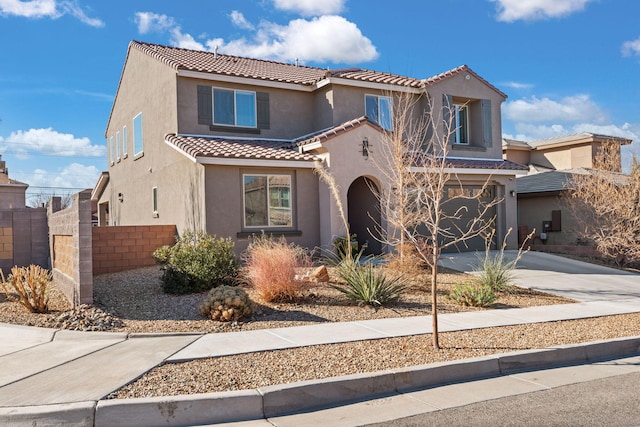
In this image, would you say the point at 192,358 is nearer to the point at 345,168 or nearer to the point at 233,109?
the point at 345,168

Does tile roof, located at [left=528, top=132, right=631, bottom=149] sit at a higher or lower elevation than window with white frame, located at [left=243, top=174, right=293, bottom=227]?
higher

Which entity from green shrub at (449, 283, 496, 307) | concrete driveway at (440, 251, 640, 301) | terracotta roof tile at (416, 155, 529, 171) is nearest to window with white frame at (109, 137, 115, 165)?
terracotta roof tile at (416, 155, 529, 171)

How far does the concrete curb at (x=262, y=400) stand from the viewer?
5.29 metres

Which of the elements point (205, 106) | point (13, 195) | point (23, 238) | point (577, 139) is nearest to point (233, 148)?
point (205, 106)

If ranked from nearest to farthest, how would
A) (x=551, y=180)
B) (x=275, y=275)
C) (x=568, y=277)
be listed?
(x=275, y=275)
(x=568, y=277)
(x=551, y=180)

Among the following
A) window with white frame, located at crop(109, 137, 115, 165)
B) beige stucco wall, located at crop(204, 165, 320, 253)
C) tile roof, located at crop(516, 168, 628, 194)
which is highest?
window with white frame, located at crop(109, 137, 115, 165)

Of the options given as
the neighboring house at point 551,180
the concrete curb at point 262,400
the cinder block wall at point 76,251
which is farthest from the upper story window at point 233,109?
the concrete curb at point 262,400

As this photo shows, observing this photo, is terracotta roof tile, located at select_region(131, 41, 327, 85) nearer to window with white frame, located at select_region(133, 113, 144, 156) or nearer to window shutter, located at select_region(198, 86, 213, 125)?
window shutter, located at select_region(198, 86, 213, 125)

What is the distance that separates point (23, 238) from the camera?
563 inches

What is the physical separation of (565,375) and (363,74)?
14.9 metres

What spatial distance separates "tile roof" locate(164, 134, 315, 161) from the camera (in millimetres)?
15352

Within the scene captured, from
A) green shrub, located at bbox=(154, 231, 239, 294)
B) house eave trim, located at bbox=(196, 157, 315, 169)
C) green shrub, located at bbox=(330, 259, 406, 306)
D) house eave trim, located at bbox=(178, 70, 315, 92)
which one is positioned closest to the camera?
green shrub, located at bbox=(330, 259, 406, 306)

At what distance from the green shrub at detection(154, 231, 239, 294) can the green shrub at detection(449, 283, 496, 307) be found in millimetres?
4635

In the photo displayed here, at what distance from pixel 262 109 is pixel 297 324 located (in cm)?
1086
